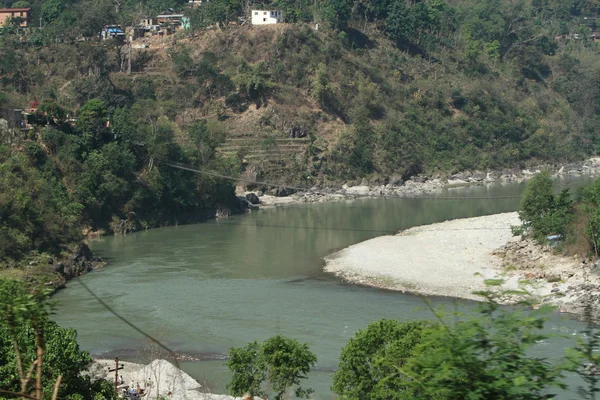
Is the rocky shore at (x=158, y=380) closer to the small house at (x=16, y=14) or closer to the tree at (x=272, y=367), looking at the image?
the tree at (x=272, y=367)

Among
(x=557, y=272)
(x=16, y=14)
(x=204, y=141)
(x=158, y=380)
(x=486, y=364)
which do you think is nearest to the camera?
(x=486, y=364)

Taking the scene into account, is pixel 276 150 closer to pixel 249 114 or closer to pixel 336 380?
pixel 249 114

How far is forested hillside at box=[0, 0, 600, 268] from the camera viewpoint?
1114 inches

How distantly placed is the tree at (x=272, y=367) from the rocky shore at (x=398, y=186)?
2165 cm

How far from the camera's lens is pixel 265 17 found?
4366 centimetres

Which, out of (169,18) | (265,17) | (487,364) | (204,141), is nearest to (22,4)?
(169,18)

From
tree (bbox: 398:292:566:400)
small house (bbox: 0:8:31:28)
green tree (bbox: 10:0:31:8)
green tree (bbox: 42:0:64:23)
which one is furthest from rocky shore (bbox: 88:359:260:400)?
green tree (bbox: 10:0:31:8)

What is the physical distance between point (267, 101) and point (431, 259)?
19625 millimetres

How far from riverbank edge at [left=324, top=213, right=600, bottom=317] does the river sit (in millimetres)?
723

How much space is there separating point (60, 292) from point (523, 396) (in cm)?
1638

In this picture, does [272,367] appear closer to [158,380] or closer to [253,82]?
[158,380]

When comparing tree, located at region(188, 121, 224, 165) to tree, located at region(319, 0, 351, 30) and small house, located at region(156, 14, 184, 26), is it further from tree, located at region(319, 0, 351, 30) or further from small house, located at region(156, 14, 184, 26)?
small house, located at region(156, 14, 184, 26)

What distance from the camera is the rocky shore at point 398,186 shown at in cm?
3435

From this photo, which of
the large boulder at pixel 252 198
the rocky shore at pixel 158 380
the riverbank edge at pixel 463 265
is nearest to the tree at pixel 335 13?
the large boulder at pixel 252 198
